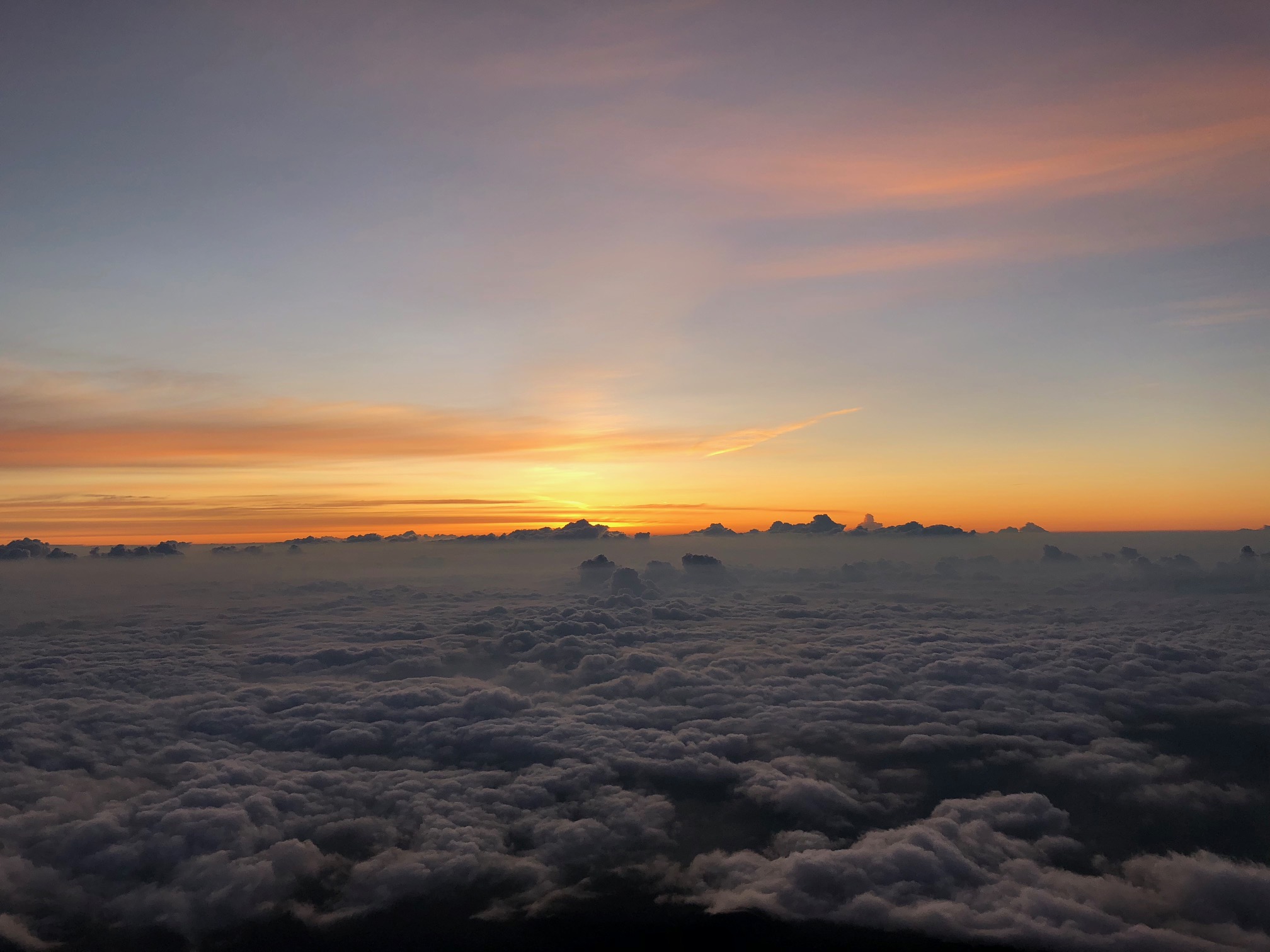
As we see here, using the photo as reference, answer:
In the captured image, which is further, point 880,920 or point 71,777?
point 71,777

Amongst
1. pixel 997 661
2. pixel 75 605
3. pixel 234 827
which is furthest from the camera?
pixel 75 605

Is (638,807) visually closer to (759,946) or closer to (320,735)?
(759,946)

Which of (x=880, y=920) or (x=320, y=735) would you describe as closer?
(x=880, y=920)

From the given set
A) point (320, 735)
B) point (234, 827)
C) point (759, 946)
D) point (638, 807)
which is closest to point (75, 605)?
point (320, 735)

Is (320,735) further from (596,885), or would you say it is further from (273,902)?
(596,885)

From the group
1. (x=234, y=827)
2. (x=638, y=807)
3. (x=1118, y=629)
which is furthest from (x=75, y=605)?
(x=1118, y=629)

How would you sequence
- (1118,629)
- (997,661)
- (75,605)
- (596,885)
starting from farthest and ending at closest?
(75,605)
(1118,629)
(997,661)
(596,885)
